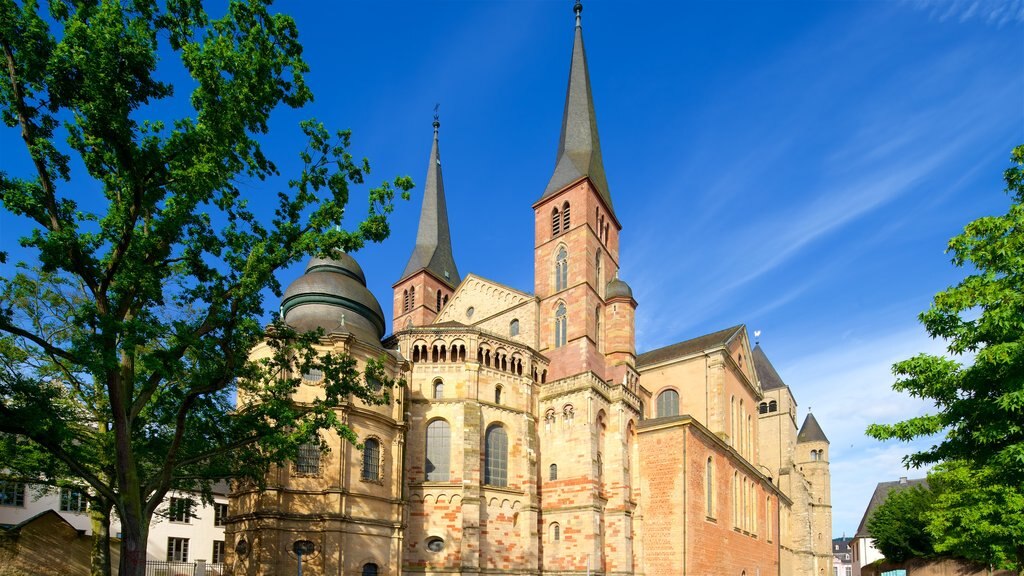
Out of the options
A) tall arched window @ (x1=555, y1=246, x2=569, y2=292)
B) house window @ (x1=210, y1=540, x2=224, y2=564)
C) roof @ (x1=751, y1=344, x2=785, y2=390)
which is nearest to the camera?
tall arched window @ (x1=555, y1=246, x2=569, y2=292)

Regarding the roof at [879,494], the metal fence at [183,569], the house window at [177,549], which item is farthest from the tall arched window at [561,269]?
the roof at [879,494]

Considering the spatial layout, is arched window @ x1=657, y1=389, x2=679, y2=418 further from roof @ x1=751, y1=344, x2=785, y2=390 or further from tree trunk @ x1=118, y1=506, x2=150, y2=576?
tree trunk @ x1=118, y1=506, x2=150, y2=576

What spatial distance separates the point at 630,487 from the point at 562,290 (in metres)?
10.7

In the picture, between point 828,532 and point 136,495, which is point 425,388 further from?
point 828,532

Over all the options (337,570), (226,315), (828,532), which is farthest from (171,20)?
(828,532)

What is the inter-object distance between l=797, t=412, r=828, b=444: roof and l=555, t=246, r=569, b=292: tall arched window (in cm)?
4141

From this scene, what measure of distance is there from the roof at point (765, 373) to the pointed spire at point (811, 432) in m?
8.12

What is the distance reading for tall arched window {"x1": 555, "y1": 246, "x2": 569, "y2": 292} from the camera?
3519 centimetres

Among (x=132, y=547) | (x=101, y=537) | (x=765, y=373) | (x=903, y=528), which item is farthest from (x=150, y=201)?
(x=765, y=373)

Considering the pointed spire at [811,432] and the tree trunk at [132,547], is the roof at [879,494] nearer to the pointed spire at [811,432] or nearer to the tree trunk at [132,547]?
the pointed spire at [811,432]

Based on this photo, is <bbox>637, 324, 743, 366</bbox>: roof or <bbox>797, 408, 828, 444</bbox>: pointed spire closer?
<bbox>637, 324, 743, 366</bbox>: roof

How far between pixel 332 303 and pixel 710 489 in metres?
22.2

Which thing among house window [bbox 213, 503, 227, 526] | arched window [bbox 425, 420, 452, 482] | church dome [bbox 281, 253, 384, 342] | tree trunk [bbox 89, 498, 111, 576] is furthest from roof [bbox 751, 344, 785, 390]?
tree trunk [bbox 89, 498, 111, 576]

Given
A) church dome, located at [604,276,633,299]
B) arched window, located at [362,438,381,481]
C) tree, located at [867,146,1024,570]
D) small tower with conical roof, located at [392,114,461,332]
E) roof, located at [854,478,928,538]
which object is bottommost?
roof, located at [854,478,928,538]
